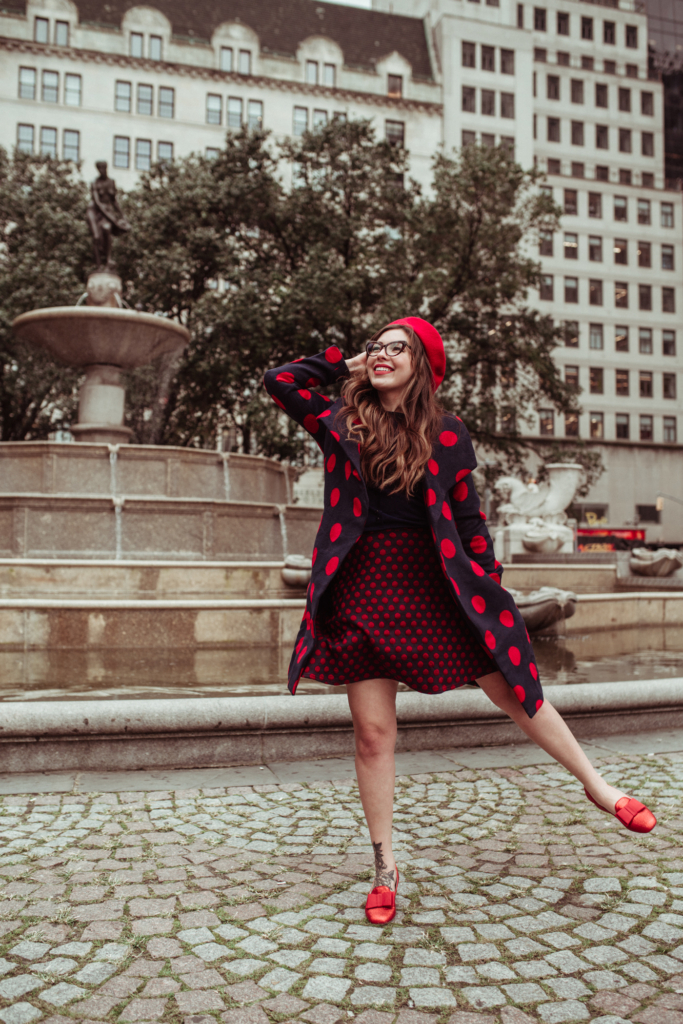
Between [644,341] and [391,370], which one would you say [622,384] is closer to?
[644,341]

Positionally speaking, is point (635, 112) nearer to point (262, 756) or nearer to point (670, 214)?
point (670, 214)

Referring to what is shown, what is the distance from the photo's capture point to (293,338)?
25.6 metres

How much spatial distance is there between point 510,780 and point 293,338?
881 inches

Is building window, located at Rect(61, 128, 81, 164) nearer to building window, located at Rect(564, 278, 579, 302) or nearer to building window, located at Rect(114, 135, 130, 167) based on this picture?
building window, located at Rect(114, 135, 130, 167)

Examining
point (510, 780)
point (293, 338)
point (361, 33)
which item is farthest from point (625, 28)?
point (510, 780)

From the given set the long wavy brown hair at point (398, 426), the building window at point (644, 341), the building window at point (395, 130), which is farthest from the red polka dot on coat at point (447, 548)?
the building window at point (644, 341)

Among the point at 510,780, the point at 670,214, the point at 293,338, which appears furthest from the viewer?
the point at 670,214

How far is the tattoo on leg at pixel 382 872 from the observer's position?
2742 millimetres

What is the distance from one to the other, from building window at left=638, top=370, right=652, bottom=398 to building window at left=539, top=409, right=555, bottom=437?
7582mm

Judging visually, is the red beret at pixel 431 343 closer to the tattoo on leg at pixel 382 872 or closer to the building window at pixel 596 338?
the tattoo on leg at pixel 382 872

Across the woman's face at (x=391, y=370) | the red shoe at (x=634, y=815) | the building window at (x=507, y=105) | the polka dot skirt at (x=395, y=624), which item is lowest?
the red shoe at (x=634, y=815)

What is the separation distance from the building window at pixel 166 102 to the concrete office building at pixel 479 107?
0.08 metres

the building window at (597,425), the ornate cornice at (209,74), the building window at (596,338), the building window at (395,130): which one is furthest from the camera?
the building window at (596,338)

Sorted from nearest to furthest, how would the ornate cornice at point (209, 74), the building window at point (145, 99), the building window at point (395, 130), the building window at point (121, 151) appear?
the ornate cornice at point (209, 74) < the building window at point (121, 151) < the building window at point (145, 99) < the building window at point (395, 130)
